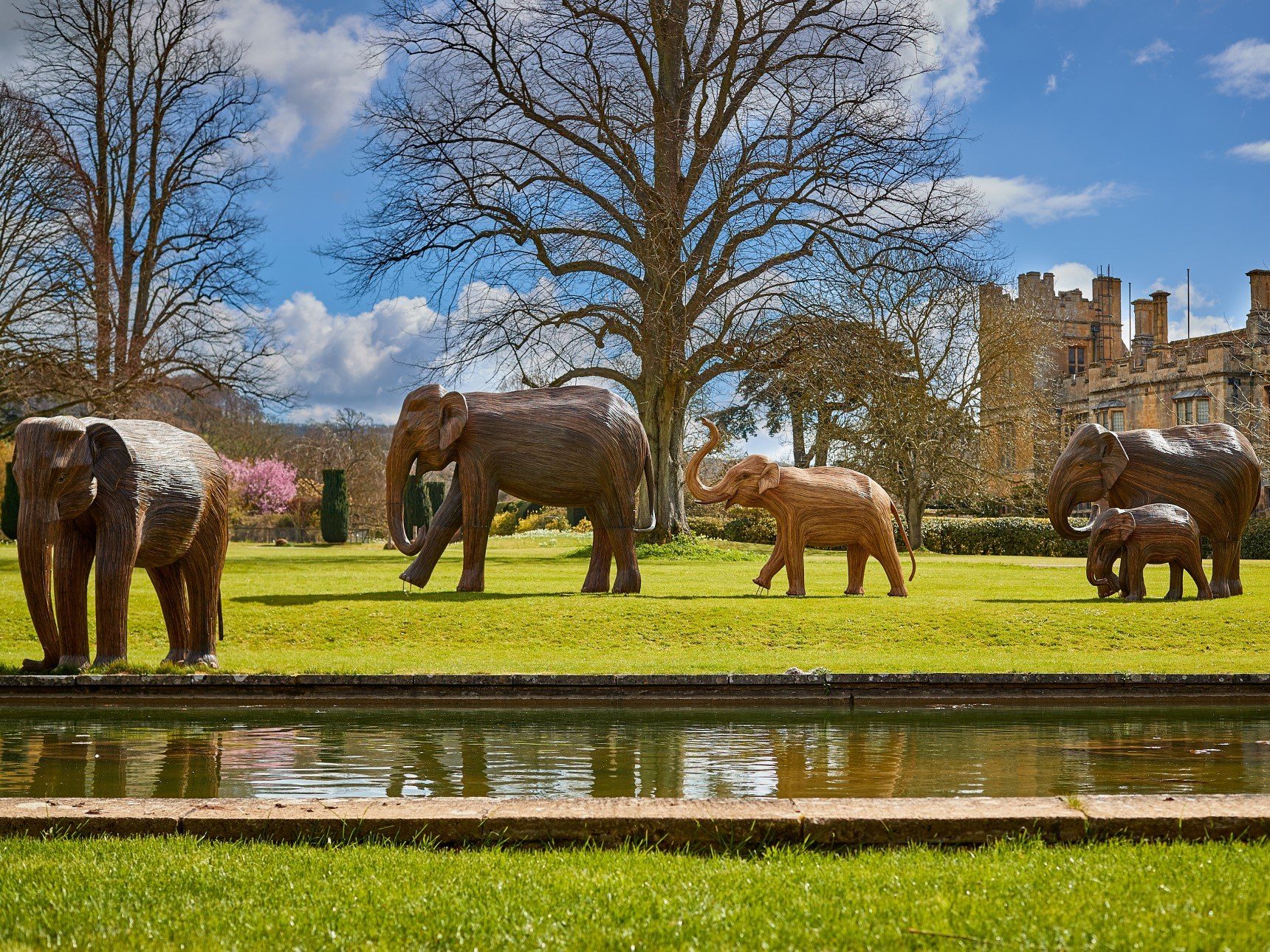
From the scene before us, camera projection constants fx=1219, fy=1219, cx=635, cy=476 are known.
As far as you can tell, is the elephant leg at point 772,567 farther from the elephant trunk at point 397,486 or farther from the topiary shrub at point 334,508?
the topiary shrub at point 334,508

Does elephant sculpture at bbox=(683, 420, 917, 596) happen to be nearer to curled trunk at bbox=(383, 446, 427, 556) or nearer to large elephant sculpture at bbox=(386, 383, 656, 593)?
large elephant sculpture at bbox=(386, 383, 656, 593)

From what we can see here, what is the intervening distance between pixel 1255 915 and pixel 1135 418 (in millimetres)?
59992

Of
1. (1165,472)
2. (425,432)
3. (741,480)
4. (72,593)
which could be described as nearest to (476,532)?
(425,432)

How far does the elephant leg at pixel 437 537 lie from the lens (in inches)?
653

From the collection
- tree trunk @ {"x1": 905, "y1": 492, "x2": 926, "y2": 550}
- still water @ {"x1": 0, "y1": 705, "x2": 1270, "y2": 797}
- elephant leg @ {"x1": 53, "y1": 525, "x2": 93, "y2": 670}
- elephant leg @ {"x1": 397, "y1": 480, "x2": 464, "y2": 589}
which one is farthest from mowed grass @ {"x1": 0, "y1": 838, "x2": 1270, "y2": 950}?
tree trunk @ {"x1": 905, "y1": 492, "x2": 926, "y2": 550}

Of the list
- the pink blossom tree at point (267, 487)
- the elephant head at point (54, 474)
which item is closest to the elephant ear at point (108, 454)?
the elephant head at point (54, 474)

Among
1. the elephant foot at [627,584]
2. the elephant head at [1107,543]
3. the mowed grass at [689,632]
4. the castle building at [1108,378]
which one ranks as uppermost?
the castle building at [1108,378]

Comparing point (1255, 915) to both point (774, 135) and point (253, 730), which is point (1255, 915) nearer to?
point (253, 730)

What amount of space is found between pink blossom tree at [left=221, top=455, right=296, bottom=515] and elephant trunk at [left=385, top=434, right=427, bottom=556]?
37.7m

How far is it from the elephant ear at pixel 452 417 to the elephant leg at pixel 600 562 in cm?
238

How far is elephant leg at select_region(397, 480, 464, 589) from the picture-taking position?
16594 mm

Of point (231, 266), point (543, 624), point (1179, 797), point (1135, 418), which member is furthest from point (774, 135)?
point (1135, 418)

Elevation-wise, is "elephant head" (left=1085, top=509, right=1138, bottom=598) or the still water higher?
"elephant head" (left=1085, top=509, right=1138, bottom=598)

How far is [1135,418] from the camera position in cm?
5928
